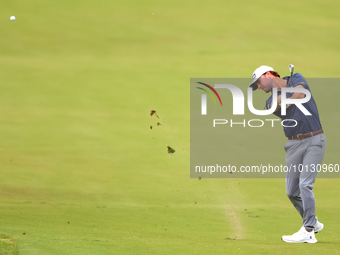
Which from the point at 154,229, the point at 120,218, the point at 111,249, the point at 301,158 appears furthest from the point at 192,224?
the point at 301,158

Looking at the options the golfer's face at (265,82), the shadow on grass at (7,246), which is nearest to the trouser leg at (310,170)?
the golfer's face at (265,82)

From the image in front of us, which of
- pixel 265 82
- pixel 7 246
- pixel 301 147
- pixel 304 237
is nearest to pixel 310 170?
pixel 301 147

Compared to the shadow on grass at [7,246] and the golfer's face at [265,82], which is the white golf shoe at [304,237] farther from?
the shadow on grass at [7,246]

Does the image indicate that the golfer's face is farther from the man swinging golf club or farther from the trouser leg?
the trouser leg

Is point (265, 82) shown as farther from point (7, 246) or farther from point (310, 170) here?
point (7, 246)

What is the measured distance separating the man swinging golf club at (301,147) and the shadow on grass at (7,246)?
76.8 inches

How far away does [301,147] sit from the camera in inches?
123

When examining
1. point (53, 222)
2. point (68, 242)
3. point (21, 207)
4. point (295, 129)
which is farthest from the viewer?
point (21, 207)

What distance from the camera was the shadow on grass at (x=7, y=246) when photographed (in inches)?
128

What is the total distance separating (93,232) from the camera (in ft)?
12.2

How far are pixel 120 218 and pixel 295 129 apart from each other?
6.24ft

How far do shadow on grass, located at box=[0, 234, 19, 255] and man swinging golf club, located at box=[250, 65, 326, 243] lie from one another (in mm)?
1952

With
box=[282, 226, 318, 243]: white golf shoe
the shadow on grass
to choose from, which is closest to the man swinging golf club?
box=[282, 226, 318, 243]: white golf shoe

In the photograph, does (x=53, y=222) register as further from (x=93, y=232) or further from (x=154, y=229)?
(x=154, y=229)
